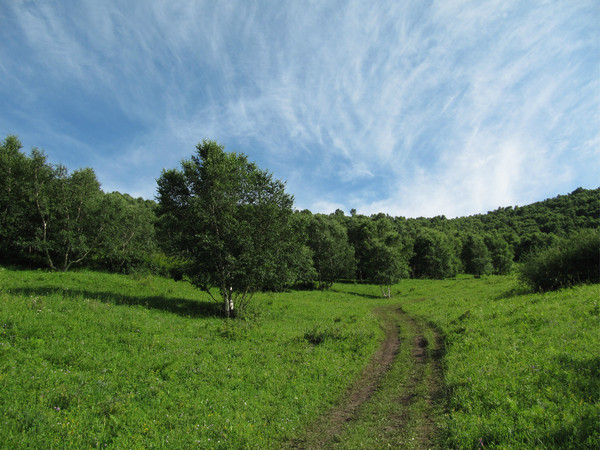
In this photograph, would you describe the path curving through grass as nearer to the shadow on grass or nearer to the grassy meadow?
the grassy meadow

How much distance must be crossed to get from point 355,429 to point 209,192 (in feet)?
60.0

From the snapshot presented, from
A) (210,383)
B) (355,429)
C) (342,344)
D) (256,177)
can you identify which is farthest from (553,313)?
(256,177)

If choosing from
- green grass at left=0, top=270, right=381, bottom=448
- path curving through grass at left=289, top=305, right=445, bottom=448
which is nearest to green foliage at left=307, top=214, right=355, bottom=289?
green grass at left=0, top=270, right=381, bottom=448

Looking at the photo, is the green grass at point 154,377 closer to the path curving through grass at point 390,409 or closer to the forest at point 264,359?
the forest at point 264,359

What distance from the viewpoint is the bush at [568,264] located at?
23.0m

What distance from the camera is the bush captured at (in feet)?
75.4

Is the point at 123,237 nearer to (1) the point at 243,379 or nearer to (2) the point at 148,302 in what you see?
(2) the point at 148,302

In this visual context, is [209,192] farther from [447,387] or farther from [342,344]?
[447,387]

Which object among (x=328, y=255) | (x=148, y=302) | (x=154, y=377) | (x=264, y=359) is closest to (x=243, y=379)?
(x=264, y=359)

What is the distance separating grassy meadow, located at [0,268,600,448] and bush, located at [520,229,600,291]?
27.2ft

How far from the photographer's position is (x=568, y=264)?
2395 cm

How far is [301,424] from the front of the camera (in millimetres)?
8391

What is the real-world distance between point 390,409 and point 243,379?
5640 millimetres

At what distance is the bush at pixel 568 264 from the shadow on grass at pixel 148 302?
29706mm
